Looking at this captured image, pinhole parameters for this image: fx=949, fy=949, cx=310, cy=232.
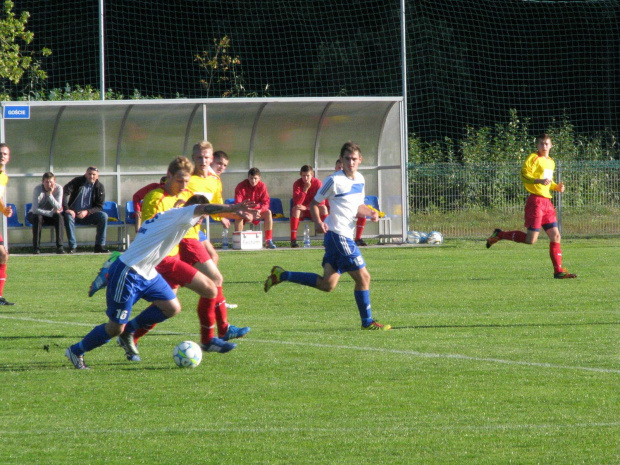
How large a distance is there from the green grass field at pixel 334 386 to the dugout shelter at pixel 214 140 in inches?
340

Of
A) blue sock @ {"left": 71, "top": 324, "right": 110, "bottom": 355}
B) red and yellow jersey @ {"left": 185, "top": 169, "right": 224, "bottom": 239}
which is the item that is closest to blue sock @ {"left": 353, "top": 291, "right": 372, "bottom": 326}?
red and yellow jersey @ {"left": 185, "top": 169, "right": 224, "bottom": 239}

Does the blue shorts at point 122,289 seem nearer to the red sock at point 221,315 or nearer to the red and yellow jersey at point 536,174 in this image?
the red sock at point 221,315

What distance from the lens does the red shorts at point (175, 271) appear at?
713cm

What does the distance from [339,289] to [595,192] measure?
11314 mm

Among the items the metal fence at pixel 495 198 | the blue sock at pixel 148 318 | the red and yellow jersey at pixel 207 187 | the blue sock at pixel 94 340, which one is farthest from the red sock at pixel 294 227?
the blue sock at pixel 94 340

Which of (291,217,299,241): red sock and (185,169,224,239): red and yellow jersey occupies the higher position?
(185,169,224,239): red and yellow jersey

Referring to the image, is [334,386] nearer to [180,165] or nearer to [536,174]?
[180,165]

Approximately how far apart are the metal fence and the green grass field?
9.75 metres

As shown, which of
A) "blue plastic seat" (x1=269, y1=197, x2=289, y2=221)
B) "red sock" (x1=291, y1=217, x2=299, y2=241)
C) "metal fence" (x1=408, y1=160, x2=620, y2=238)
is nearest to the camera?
"red sock" (x1=291, y1=217, x2=299, y2=241)

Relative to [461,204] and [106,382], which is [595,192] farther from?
[106,382]

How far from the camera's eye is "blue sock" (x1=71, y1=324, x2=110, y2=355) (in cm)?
654

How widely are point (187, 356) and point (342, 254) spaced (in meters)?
2.38

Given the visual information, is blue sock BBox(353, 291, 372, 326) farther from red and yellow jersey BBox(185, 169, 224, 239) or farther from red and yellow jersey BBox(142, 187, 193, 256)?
red and yellow jersey BBox(142, 187, 193, 256)

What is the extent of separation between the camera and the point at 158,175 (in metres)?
20.1
